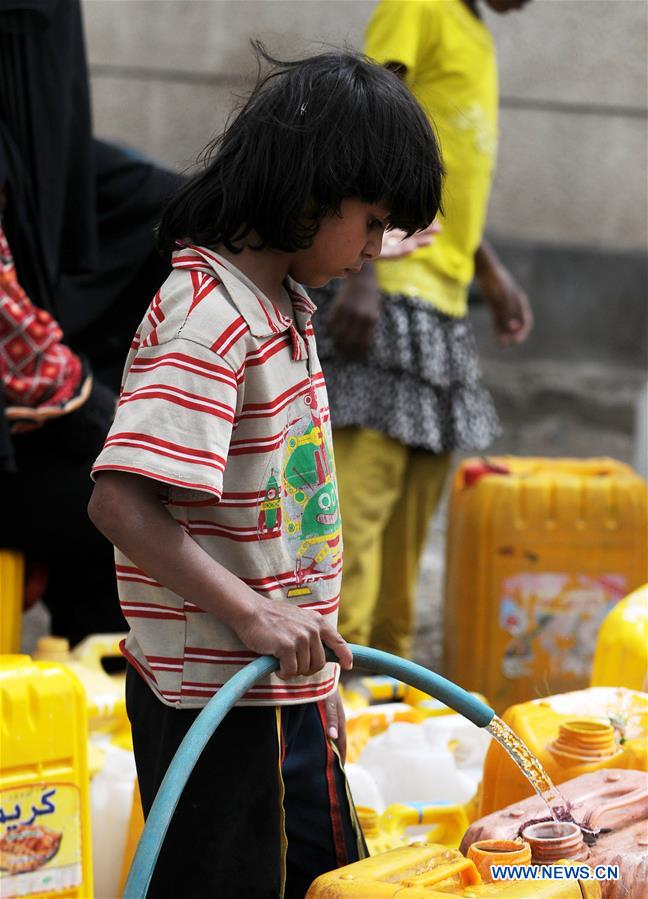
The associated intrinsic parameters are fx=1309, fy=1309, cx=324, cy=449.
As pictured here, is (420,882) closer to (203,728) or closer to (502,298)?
(203,728)

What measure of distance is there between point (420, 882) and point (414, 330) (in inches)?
74.8

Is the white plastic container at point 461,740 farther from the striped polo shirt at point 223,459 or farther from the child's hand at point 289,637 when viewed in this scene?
the child's hand at point 289,637

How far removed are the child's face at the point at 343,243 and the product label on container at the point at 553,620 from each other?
1982 mm

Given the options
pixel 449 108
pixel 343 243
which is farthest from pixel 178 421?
pixel 449 108

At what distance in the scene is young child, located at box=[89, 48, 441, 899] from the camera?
136cm

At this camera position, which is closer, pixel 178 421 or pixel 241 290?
pixel 178 421

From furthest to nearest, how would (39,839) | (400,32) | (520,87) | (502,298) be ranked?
(520,87)
(502,298)
(400,32)
(39,839)

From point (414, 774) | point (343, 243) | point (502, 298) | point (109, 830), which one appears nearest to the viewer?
point (343, 243)

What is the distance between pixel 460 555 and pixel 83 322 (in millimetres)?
1153

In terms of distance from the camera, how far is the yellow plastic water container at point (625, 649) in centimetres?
227

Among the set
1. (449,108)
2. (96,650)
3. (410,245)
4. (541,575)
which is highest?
(449,108)

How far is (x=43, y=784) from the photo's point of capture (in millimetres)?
1916

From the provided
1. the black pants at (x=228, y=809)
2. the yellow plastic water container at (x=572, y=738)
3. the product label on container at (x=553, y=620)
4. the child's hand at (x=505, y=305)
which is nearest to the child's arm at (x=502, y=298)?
the child's hand at (x=505, y=305)

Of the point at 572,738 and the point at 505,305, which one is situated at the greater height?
the point at 505,305
